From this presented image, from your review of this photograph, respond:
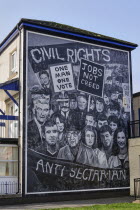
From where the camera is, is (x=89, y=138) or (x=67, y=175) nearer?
(x=67, y=175)

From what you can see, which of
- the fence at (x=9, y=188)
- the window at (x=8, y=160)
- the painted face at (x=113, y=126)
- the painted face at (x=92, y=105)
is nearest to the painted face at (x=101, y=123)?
the painted face at (x=113, y=126)

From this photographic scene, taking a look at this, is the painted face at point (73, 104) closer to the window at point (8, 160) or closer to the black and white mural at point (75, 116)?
the black and white mural at point (75, 116)

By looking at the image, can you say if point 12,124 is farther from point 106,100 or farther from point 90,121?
point 106,100

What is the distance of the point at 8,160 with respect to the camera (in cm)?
1981

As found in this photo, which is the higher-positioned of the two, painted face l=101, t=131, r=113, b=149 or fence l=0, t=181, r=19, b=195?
painted face l=101, t=131, r=113, b=149

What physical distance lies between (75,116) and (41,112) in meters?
2.21

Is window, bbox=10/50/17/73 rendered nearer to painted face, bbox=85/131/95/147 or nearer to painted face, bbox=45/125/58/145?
painted face, bbox=45/125/58/145

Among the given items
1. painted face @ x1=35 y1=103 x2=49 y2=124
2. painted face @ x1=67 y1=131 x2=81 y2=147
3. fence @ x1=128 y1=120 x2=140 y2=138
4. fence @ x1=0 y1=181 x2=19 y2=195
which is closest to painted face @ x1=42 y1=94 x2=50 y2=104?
painted face @ x1=35 y1=103 x2=49 y2=124

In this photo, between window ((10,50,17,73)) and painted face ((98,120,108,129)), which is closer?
painted face ((98,120,108,129))

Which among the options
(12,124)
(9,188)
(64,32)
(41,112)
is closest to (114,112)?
(41,112)

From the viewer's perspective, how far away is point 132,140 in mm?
22141

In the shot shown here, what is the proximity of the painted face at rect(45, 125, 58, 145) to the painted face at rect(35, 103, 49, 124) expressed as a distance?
57 cm

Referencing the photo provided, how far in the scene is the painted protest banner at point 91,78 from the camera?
2222cm

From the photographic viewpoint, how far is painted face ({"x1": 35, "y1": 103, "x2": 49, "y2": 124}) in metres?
20.3
